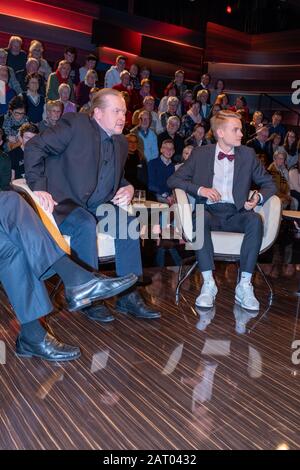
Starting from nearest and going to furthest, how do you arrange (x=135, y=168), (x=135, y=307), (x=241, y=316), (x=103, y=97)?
1. (x=103, y=97)
2. (x=135, y=307)
3. (x=241, y=316)
4. (x=135, y=168)

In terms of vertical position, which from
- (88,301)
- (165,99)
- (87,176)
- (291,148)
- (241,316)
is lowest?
(241,316)

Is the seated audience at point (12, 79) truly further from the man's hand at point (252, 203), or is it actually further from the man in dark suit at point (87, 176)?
the man's hand at point (252, 203)

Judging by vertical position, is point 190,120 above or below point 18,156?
above

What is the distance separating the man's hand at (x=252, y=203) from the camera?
10.3 feet

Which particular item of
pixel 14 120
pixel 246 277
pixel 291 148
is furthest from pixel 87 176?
pixel 291 148

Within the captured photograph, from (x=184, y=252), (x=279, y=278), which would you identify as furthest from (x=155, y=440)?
(x=184, y=252)

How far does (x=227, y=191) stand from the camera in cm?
327

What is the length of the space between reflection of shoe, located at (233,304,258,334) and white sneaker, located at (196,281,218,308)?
16cm

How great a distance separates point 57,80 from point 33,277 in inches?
191

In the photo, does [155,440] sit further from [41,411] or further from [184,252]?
[184,252]

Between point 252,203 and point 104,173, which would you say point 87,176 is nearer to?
point 104,173

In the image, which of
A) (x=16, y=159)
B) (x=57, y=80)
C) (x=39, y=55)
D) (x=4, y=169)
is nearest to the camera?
(x=4, y=169)

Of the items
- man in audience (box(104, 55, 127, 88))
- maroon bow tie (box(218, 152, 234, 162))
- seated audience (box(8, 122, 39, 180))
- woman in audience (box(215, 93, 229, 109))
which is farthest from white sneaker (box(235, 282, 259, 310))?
woman in audience (box(215, 93, 229, 109))

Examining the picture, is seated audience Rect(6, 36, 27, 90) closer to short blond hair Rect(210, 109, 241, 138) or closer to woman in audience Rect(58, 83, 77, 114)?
woman in audience Rect(58, 83, 77, 114)
